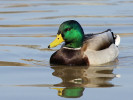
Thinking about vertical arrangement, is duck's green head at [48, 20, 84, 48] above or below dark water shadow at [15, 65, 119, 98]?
above

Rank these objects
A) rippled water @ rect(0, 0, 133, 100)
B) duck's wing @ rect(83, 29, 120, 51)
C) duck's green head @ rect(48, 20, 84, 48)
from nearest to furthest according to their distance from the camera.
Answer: rippled water @ rect(0, 0, 133, 100), duck's green head @ rect(48, 20, 84, 48), duck's wing @ rect(83, 29, 120, 51)

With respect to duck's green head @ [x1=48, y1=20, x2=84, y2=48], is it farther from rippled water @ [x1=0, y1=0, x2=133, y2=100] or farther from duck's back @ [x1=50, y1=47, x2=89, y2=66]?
rippled water @ [x1=0, y1=0, x2=133, y2=100]

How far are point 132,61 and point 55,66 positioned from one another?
156 centimetres

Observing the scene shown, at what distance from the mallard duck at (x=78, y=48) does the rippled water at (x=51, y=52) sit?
24 cm

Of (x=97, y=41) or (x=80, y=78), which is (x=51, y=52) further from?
(x=80, y=78)

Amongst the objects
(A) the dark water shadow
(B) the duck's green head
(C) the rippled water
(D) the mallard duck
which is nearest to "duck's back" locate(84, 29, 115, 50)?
(D) the mallard duck

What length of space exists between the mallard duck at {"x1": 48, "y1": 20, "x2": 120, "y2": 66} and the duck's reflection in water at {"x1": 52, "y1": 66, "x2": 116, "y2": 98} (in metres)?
0.24

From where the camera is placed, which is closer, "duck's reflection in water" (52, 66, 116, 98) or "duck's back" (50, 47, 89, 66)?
"duck's reflection in water" (52, 66, 116, 98)

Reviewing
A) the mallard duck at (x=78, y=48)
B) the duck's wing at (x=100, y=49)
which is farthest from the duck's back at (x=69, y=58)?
the duck's wing at (x=100, y=49)

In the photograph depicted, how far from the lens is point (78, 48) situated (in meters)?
10.7

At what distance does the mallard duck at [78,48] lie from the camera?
1045 cm

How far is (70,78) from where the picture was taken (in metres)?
9.32

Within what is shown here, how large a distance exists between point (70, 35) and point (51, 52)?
1408mm

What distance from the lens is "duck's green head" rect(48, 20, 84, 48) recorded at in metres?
10.4
